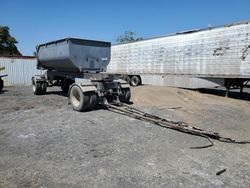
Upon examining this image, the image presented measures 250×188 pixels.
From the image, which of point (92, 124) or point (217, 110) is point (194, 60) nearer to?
point (217, 110)

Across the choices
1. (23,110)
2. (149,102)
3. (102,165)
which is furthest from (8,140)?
(149,102)

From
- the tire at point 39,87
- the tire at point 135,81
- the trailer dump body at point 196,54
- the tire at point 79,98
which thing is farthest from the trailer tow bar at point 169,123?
the tire at point 135,81

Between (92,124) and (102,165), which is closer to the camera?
(102,165)

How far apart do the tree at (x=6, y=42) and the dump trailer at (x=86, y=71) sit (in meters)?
35.5

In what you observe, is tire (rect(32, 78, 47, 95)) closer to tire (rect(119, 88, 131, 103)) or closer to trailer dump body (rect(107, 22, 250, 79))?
tire (rect(119, 88, 131, 103))

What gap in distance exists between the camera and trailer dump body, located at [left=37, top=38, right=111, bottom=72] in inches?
432

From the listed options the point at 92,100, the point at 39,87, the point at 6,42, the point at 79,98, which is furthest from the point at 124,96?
the point at 6,42

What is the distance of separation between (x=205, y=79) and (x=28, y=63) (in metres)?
17.3

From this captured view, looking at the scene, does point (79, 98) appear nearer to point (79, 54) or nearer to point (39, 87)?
point (79, 54)

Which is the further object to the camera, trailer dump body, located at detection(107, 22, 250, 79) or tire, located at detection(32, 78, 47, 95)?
tire, located at detection(32, 78, 47, 95)

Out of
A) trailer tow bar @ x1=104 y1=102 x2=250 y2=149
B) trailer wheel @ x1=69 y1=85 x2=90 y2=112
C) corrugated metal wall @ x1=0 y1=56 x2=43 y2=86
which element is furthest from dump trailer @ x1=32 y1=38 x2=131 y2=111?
corrugated metal wall @ x1=0 y1=56 x2=43 y2=86

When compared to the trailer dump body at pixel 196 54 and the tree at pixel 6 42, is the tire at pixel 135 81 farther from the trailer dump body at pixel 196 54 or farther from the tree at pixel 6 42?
the tree at pixel 6 42

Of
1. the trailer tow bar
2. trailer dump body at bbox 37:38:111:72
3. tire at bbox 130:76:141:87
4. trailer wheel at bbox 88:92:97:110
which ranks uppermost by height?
trailer dump body at bbox 37:38:111:72

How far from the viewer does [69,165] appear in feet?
15.6
